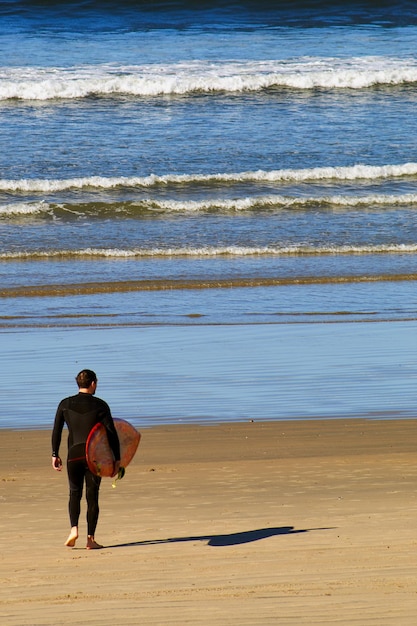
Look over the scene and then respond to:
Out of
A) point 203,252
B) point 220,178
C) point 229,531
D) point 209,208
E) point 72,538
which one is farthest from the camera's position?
point 220,178

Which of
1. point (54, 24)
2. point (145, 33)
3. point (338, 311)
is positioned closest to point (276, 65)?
point (145, 33)

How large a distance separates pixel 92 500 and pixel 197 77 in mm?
23822

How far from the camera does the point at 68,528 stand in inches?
237

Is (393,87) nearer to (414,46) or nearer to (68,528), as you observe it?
(414,46)

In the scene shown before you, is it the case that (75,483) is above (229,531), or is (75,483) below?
above

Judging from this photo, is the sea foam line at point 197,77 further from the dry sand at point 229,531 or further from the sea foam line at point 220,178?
the dry sand at point 229,531

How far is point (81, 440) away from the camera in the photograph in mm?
5766

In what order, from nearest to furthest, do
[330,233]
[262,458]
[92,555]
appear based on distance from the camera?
1. [92,555]
2. [262,458]
3. [330,233]

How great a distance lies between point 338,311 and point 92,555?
733 centimetres

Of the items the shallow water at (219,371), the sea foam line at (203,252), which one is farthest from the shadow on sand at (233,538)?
the sea foam line at (203,252)

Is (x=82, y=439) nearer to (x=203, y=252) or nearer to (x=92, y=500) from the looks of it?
(x=92, y=500)

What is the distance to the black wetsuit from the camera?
575 cm

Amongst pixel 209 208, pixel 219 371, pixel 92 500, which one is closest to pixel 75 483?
pixel 92 500

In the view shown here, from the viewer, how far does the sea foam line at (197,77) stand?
2753 cm
